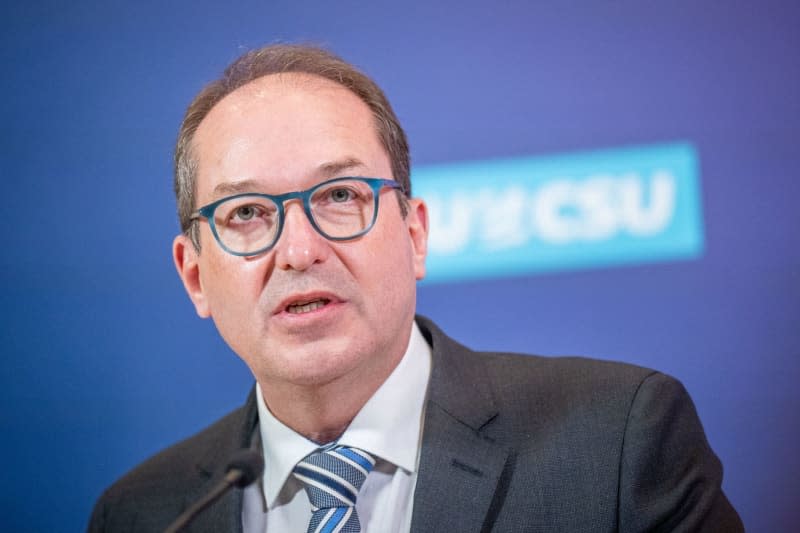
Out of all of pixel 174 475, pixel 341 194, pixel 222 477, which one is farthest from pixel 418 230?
pixel 174 475

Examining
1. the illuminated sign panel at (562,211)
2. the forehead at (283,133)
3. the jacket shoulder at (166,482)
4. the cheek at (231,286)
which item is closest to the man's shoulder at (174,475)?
the jacket shoulder at (166,482)

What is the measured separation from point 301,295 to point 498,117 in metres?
1.06

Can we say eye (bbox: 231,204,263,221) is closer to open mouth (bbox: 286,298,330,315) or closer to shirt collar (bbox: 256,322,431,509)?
open mouth (bbox: 286,298,330,315)

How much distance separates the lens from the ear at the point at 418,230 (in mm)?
1982

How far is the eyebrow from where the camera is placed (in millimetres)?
1739

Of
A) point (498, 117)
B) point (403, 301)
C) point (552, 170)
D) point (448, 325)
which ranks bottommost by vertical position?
point (448, 325)

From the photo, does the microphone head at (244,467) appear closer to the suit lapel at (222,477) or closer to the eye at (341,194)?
the suit lapel at (222,477)

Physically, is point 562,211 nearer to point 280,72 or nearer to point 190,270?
point 280,72

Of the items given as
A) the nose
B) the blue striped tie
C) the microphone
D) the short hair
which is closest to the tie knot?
the blue striped tie

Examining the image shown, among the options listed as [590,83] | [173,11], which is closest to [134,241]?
[173,11]

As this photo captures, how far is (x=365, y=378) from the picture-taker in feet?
6.02

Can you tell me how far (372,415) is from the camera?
183 centimetres

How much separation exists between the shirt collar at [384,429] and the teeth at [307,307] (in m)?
0.29

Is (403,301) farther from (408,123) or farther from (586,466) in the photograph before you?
(408,123)
